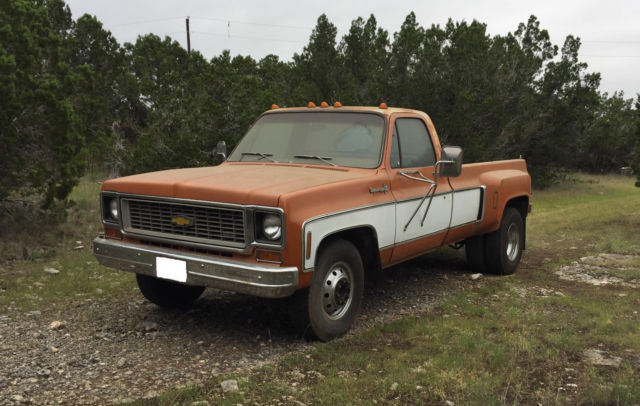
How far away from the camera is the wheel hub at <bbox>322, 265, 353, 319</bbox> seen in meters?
4.50

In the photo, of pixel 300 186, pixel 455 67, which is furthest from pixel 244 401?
pixel 455 67

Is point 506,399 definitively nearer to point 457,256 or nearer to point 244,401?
point 244,401

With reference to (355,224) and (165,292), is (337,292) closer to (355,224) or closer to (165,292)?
(355,224)

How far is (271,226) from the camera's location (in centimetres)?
400

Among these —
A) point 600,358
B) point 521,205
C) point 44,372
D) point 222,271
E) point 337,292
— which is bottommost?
point 600,358

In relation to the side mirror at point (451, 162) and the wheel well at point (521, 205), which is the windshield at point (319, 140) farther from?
the wheel well at point (521, 205)

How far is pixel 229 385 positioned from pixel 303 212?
1225 millimetres

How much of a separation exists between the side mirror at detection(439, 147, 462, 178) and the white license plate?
2.59 m

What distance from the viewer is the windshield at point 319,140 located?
17.0ft

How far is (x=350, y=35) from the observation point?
16.9 m

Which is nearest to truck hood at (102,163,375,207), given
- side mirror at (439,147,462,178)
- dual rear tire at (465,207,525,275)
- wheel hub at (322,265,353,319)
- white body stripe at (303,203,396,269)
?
white body stripe at (303,203,396,269)

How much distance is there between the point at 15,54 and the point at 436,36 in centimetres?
1159

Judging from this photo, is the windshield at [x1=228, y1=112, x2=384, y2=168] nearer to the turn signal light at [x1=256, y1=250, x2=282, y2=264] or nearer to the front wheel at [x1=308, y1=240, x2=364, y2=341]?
the front wheel at [x1=308, y1=240, x2=364, y2=341]

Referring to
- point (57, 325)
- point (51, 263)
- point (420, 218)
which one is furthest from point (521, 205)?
point (51, 263)
